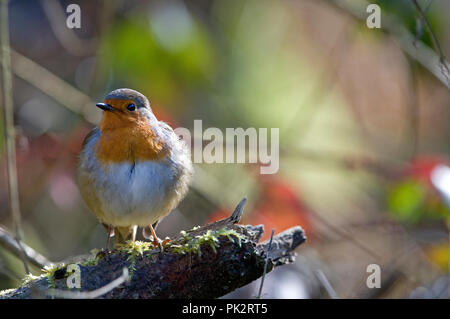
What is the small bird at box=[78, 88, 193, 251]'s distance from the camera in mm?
3834

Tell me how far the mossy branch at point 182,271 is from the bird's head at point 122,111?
97cm

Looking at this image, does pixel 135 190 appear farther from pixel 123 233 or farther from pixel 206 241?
pixel 123 233

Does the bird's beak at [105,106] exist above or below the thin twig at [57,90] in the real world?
below

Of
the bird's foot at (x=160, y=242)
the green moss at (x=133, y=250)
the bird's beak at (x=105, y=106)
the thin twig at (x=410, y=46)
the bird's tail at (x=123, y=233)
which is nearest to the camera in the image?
the green moss at (x=133, y=250)

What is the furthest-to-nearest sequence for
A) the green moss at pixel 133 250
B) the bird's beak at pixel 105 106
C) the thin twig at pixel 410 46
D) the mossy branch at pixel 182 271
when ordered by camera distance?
the thin twig at pixel 410 46, the bird's beak at pixel 105 106, the green moss at pixel 133 250, the mossy branch at pixel 182 271

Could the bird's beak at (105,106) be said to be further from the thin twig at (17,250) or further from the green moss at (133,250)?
the thin twig at (17,250)

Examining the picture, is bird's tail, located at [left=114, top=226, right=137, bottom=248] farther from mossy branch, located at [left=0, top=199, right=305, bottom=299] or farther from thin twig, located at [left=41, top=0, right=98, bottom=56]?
thin twig, located at [left=41, top=0, right=98, bottom=56]

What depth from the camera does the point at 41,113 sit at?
6.30 metres

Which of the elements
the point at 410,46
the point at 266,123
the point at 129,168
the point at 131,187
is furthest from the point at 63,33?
the point at 410,46

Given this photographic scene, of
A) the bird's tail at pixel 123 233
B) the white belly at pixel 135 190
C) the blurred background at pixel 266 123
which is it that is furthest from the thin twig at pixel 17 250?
the white belly at pixel 135 190

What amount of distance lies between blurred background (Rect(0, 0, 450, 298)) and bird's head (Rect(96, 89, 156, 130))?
143 cm

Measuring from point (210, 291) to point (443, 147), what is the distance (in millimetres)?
5669

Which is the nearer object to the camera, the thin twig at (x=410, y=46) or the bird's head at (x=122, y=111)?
the bird's head at (x=122, y=111)

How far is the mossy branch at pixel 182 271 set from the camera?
3.29m
